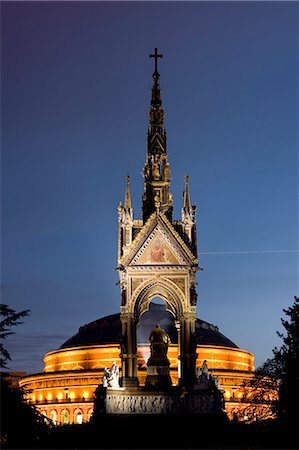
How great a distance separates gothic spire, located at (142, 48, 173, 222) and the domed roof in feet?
121

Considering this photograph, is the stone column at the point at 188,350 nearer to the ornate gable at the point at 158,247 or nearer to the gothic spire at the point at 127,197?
the ornate gable at the point at 158,247

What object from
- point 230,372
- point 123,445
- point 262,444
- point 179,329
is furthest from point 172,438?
point 230,372

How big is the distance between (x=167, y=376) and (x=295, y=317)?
29.3 feet

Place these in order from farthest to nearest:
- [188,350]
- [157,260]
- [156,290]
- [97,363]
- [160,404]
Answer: [97,363] < [156,290] < [157,260] < [188,350] < [160,404]

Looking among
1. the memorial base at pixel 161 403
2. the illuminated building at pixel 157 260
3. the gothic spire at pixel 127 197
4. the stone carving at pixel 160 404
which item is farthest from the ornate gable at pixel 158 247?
the stone carving at pixel 160 404

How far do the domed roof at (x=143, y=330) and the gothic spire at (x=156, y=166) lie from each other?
3703cm

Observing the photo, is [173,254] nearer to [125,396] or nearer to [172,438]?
[125,396]

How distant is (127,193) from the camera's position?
55.6 metres

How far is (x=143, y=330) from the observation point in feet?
299

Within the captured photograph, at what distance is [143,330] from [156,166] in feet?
128

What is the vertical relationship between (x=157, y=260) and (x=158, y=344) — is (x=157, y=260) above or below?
above

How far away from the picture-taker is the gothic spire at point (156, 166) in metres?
54.4

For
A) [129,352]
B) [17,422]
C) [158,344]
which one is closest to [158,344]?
[158,344]

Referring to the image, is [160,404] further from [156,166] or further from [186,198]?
[156,166]
